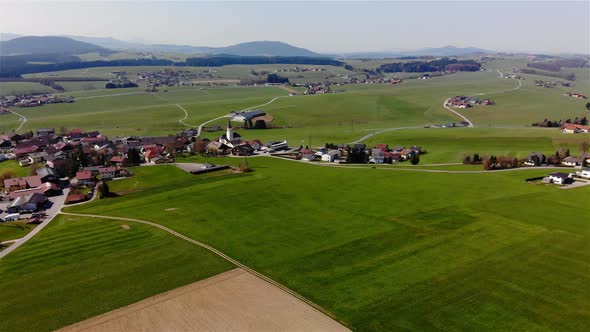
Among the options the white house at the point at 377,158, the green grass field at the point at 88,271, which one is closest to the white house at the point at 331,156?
the white house at the point at 377,158

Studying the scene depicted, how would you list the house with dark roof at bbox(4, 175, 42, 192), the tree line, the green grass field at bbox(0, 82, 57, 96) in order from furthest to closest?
the green grass field at bbox(0, 82, 57, 96), the tree line, the house with dark roof at bbox(4, 175, 42, 192)

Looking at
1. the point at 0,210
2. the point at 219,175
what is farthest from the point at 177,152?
the point at 0,210

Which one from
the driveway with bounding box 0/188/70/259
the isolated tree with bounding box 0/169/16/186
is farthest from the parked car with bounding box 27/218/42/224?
the isolated tree with bounding box 0/169/16/186

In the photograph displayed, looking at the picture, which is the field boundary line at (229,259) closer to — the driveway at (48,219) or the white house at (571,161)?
the driveway at (48,219)

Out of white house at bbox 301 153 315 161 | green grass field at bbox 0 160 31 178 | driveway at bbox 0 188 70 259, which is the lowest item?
green grass field at bbox 0 160 31 178

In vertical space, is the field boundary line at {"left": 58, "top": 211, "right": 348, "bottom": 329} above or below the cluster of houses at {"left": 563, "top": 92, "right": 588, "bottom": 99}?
below

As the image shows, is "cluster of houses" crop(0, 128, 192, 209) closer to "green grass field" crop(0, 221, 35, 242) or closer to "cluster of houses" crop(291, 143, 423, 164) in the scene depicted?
"green grass field" crop(0, 221, 35, 242)
